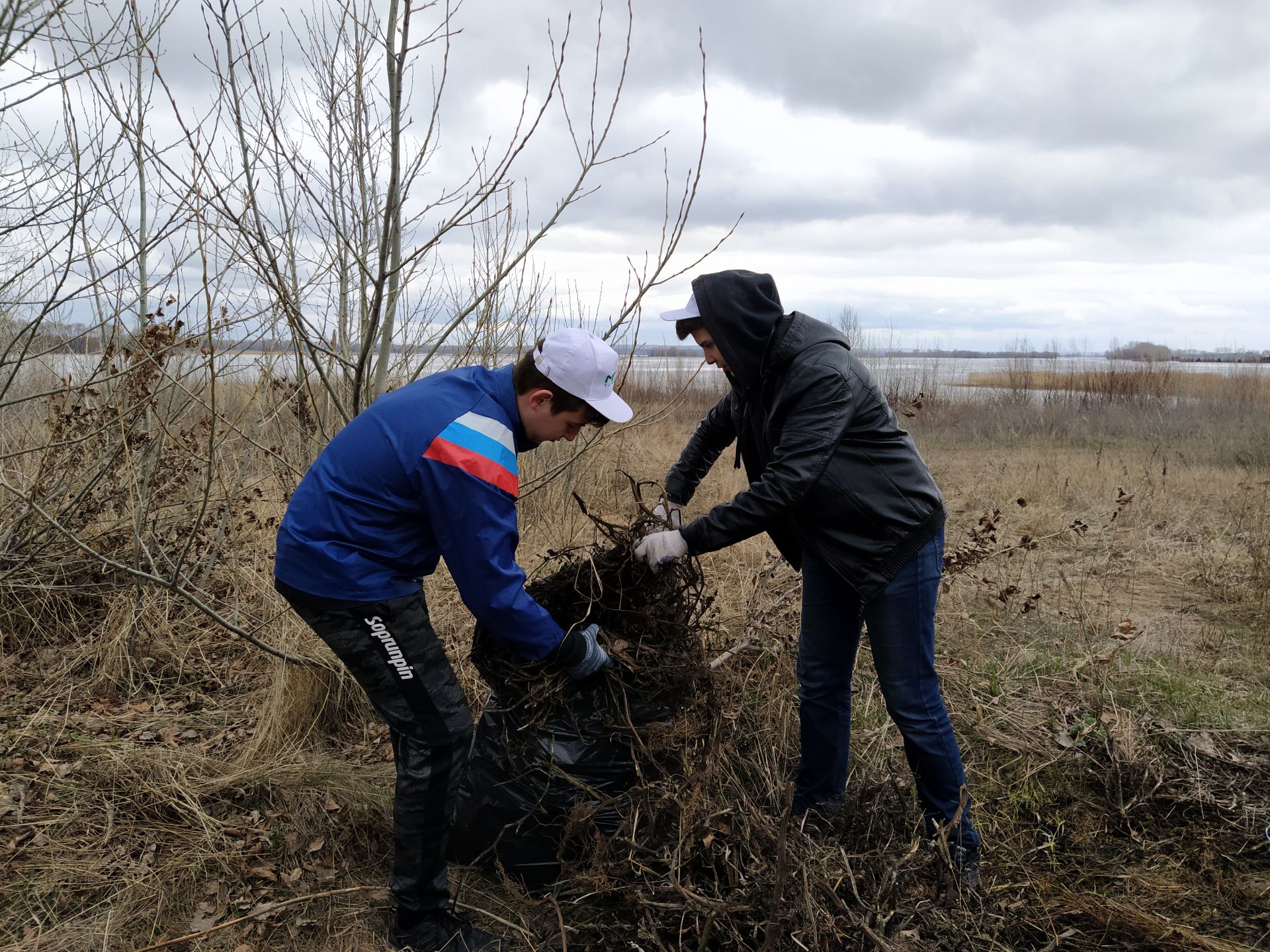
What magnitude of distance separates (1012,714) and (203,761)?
3.27 m

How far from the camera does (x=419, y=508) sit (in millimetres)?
2049

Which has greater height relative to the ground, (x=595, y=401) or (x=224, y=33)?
(x=224, y=33)

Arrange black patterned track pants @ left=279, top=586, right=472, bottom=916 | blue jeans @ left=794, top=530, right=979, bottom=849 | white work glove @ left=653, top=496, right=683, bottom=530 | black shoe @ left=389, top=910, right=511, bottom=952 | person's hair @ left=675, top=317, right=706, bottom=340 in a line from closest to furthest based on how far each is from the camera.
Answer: black patterned track pants @ left=279, top=586, right=472, bottom=916
black shoe @ left=389, top=910, right=511, bottom=952
blue jeans @ left=794, top=530, right=979, bottom=849
person's hair @ left=675, top=317, right=706, bottom=340
white work glove @ left=653, top=496, right=683, bottom=530

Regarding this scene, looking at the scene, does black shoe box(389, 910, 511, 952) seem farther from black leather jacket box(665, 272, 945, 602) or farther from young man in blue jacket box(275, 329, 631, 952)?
black leather jacket box(665, 272, 945, 602)

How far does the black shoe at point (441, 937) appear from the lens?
2.26 metres

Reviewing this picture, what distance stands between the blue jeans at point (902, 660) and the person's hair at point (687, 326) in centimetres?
81

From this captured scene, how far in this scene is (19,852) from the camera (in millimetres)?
2588

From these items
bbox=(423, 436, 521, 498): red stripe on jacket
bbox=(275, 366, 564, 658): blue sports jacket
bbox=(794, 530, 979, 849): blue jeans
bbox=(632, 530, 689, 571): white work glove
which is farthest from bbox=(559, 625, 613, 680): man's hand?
bbox=(794, 530, 979, 849): blue jeans

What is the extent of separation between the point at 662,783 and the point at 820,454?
1022 millimetres

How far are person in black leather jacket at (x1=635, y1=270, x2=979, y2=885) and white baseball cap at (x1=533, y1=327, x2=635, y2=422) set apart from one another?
43cm

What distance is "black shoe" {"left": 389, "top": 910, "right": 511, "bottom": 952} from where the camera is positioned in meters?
2.26

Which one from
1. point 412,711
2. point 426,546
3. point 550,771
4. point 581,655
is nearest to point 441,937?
point 550,771

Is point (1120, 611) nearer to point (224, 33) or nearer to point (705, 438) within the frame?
point (705, 438)

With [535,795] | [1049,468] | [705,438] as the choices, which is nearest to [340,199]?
[705,438]
